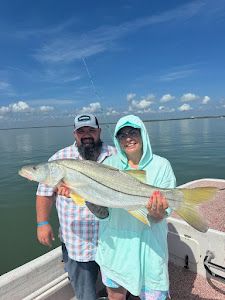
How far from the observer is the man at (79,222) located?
353 cm

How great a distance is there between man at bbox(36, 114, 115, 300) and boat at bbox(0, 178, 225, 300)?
13.6 inches

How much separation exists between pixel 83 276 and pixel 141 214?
4.95 ft

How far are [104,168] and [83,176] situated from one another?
217 millimetres

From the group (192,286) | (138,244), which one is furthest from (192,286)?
(138,244)

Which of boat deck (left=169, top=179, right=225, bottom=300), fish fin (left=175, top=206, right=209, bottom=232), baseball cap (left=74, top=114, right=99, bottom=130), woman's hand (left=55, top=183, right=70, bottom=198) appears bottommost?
boat deck (left=169, top=179, right=225, bottom=300)

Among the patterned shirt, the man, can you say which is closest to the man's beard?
the man

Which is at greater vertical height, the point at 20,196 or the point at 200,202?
the point at 200,202

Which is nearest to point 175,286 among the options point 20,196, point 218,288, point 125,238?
point 218,288

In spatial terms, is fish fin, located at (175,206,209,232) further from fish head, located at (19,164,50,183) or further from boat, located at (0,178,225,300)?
fish head, located at (19,164,50,183)

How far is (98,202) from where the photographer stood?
2805 mm

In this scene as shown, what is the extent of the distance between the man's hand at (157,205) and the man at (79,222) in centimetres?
105

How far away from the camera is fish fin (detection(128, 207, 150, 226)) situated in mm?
2672

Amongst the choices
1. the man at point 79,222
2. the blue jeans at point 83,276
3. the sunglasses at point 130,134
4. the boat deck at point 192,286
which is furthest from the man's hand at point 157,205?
the boat deck at point 192,286

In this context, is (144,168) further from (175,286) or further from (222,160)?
(222,160)
